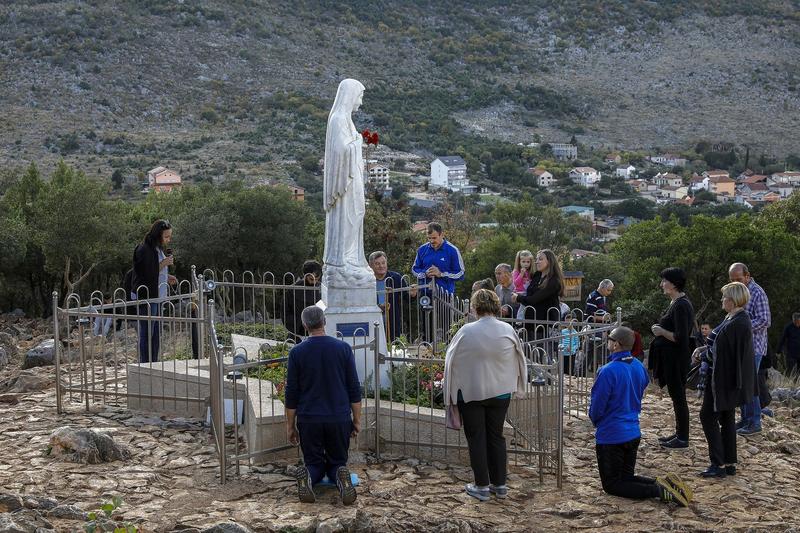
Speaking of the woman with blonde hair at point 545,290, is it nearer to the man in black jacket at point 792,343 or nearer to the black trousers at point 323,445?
the black trousers at point 323,445

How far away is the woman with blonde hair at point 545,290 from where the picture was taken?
34.7 feet

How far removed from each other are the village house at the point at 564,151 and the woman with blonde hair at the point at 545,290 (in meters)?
75.7

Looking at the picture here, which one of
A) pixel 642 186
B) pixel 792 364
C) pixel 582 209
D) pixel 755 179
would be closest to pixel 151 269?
pixel 792 364

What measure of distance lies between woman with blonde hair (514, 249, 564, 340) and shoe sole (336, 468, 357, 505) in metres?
3.87

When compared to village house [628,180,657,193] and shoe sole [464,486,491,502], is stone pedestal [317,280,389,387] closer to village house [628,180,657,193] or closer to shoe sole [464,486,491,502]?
shoe sole [464,486,491,502]

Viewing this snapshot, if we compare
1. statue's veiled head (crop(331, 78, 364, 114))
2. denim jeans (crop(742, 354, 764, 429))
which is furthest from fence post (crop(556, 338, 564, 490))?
statue's veiled head (crop(331, 78, 364, 114))

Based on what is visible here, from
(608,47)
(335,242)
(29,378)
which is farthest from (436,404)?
(608,47)

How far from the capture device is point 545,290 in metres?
10.6

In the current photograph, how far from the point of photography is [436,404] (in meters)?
8.90

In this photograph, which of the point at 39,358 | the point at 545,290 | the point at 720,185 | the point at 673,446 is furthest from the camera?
the point at 720,185

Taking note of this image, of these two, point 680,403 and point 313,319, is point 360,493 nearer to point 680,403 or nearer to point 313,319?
point 313,319

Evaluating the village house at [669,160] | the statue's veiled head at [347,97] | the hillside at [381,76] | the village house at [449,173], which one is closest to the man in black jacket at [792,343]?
the statue's veiled head at [347,97]

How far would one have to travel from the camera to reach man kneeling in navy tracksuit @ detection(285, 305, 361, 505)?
7.00 meters

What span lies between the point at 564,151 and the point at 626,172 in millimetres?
5733
